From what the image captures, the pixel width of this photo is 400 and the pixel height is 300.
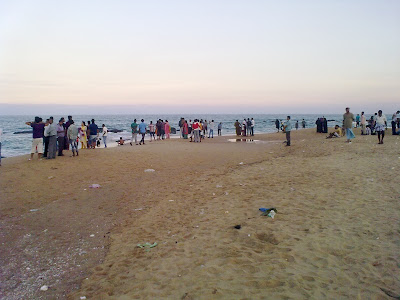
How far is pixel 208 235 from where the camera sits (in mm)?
5578

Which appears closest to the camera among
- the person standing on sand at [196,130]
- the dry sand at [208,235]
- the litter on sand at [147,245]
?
the dry sand at [208,235]

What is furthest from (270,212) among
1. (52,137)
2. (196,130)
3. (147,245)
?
(196,130)

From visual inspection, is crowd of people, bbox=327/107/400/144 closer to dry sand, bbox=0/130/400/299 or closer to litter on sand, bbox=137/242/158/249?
dry sand, bbox=0/130/400/299

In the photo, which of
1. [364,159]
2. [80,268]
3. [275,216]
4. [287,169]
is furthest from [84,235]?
[364,159]

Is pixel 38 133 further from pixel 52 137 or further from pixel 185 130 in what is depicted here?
pixel 185 130

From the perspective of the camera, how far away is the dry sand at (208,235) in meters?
3.94

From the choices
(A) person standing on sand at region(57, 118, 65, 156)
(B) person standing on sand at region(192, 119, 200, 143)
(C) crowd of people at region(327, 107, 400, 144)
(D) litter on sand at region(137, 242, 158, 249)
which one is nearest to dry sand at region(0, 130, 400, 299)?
(D) litter on sand at region(137, 242, 158, 249)

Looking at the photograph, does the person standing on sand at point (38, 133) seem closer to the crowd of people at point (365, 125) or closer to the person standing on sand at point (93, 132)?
the person standing on sand at point (93, 132)

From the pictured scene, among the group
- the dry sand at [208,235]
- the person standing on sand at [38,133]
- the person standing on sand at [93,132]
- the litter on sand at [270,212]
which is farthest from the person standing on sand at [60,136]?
the litter on sand at [270,212]

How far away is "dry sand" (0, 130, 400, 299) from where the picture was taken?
3.94 metres

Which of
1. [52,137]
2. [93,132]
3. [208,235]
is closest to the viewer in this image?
[208,235]

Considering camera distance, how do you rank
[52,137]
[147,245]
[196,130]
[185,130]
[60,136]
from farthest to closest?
[185,130] → [196,130] → [60,136] → [52,137] → [147,245]

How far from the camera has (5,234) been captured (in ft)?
20.4

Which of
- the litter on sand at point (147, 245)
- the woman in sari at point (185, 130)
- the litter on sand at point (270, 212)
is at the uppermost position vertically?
the woman in sari at point (185, 130)
